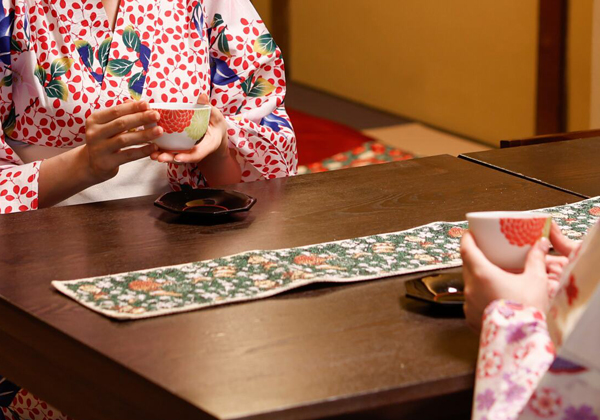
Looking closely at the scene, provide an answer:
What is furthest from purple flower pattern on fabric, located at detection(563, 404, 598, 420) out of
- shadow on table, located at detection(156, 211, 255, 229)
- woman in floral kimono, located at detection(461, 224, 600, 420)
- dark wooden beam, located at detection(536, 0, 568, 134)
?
dark wooden beam, located at detection(536, 0, 568, 134)

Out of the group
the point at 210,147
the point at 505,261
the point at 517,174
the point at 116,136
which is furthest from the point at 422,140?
the point at 505,261

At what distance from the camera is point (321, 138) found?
532 centimetres

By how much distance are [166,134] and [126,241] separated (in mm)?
222

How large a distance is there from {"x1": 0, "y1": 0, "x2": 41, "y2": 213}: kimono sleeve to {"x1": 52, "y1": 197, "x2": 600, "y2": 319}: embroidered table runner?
587 millimetres

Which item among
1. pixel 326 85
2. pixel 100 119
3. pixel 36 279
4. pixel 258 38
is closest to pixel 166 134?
pixel 100 119

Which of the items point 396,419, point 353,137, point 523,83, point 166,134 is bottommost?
point 353,137

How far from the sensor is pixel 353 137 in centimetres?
526

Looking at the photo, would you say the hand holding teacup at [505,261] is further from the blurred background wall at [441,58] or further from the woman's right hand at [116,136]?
the blurred background wall at [441,58]

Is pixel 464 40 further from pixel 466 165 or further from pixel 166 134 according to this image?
pixel 166 134

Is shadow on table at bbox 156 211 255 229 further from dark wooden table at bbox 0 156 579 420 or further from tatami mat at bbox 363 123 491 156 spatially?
tatami mat at bbox 363 123 491 156

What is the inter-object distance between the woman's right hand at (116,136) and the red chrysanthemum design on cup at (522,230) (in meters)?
0.68

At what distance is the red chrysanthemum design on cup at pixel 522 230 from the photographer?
1.03 metres

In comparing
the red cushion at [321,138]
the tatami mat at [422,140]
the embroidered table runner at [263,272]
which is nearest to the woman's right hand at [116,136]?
the embroidered table runner at [263,272]

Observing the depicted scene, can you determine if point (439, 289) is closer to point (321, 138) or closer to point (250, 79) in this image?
point (250, 79)
